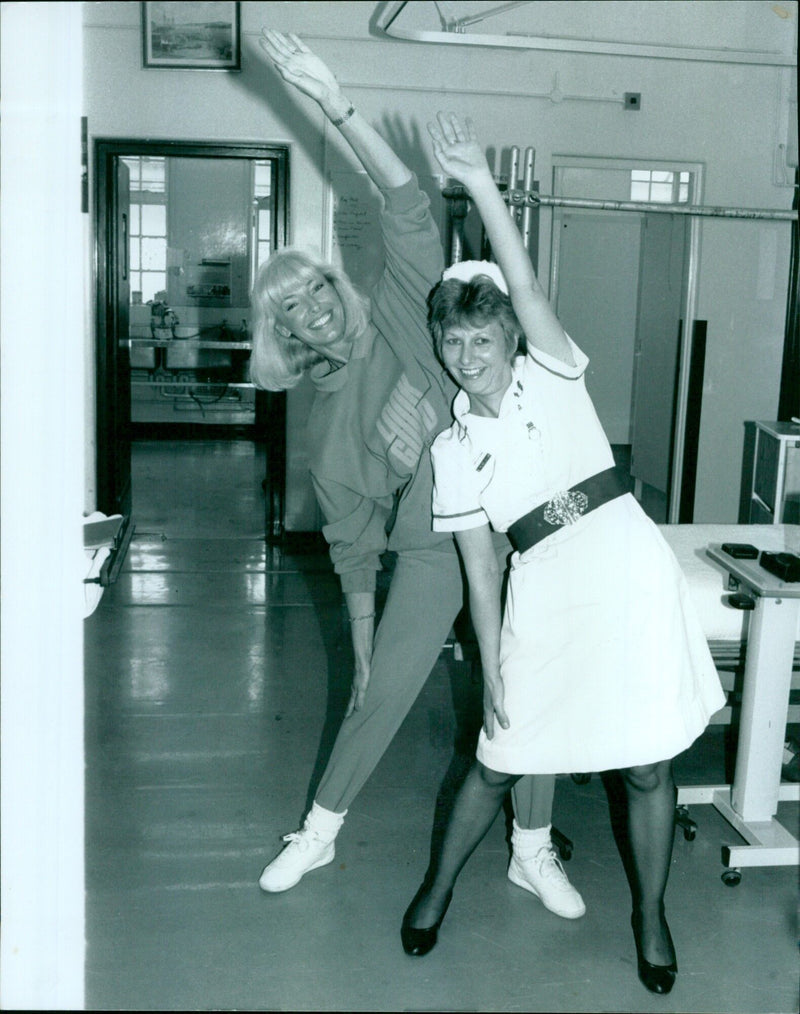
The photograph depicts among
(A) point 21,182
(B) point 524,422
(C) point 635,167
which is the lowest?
(B) point 524,422

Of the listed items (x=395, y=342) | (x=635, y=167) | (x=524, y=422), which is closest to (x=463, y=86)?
(x=635, y=167)

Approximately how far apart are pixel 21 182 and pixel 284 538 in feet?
16.1

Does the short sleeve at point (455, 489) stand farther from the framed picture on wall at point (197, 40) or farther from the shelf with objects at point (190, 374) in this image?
the shelf with objects at point (190, 374)

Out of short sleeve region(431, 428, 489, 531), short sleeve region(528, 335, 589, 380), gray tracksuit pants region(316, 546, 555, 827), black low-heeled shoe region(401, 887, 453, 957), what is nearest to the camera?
short sleeve region(528, 335, 589, 380)

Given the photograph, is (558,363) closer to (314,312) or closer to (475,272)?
(475,272)

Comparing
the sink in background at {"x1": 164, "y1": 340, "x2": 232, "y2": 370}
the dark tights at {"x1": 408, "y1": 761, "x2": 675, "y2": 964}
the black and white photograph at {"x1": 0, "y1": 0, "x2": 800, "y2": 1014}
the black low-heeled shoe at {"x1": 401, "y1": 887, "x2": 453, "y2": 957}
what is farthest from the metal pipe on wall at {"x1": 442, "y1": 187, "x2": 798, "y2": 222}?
the sink in background at {"x1": 164, "y1": 340, "x2": 232, "y2": 370}

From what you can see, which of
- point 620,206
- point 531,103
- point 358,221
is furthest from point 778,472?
point 358,221

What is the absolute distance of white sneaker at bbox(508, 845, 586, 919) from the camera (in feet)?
7.76

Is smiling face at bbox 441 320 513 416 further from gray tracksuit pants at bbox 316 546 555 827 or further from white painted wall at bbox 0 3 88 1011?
white painted wall at bbox 0 3 88 1011

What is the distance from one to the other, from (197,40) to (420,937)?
4687 millimetres

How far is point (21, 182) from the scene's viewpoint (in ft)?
3.37

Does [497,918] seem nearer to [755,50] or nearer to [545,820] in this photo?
[545,820]

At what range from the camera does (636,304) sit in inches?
347

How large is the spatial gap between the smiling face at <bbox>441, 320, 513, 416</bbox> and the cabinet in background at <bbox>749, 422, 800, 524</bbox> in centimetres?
283
